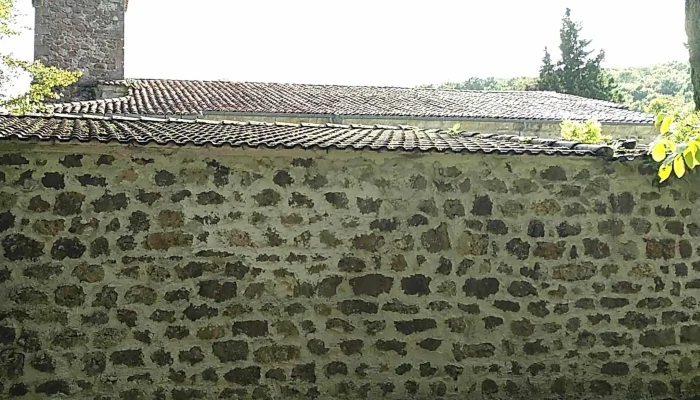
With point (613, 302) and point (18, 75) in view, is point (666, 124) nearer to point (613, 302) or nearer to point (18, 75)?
point (613, 302)

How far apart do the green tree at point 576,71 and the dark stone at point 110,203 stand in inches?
1273

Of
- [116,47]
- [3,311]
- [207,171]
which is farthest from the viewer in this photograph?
[116,47]

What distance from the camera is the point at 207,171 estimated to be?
5012 millimetres

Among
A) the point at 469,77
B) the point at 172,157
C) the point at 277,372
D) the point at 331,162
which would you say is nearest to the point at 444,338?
the point at 277,372

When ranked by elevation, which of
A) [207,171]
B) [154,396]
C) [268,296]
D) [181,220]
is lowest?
[154,396]

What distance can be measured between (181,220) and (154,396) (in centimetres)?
130

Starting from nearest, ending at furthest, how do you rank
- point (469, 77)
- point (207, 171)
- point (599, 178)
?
point (207, 171) < point (599, 178) < point (469, 77)

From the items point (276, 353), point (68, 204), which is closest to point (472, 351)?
point (276, 353)

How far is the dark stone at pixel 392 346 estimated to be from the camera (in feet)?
17.1

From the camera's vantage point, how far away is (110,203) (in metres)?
4.88

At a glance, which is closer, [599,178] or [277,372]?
[277,372]

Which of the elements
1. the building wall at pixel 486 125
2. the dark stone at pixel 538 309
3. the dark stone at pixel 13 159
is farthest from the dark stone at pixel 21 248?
the building wall at pixel 486 125

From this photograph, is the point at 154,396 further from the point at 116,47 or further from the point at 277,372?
the point at 116,47

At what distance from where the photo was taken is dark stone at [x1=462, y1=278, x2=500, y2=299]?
533 cm
